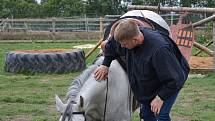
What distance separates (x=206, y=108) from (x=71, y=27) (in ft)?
65.1

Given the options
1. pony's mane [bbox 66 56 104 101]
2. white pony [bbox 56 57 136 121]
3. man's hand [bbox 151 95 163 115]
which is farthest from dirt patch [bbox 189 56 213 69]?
man's hand [bbox 151 95 163 115]

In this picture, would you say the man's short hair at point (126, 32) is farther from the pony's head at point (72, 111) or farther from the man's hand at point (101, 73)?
the man's hand at point (101, 73)

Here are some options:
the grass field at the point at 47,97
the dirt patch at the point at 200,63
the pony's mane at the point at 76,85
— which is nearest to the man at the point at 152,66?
the pony's mane at the point at 76,85

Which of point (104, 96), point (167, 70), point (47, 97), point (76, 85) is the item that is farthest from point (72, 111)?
point (47, 97)

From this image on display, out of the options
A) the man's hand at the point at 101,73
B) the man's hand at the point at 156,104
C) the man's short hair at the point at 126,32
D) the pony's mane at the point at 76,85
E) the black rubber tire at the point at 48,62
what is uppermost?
the man's short hair at the point at 126,32

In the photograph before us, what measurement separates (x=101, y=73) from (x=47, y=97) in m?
3.52

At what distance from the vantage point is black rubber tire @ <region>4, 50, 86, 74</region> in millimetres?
10359

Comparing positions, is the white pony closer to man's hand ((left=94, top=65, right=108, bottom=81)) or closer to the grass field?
man's hand ((left=94, top=65, right=108, bottom=81))

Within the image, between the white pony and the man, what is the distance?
4.9 inches

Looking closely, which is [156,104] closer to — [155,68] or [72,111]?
[155,68]

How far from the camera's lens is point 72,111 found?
11.9 ft

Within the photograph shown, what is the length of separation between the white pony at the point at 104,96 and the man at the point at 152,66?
12cm

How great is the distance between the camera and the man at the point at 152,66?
12.1 feet

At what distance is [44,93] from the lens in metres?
8.06
